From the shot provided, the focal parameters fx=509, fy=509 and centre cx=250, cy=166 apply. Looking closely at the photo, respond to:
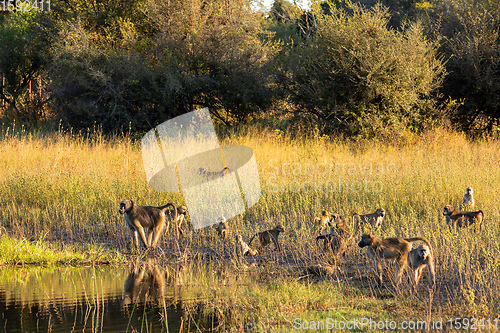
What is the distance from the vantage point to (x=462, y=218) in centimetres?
830

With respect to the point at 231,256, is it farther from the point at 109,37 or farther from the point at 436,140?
the point at 109,37

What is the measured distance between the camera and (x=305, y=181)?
12.4 metres

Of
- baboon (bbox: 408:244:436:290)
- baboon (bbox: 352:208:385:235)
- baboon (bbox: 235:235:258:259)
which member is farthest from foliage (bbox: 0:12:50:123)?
baboon (bbox: 408:244:436:290)

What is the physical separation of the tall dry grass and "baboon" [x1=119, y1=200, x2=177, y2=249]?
66cm

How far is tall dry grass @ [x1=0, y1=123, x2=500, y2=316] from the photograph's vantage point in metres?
7.89

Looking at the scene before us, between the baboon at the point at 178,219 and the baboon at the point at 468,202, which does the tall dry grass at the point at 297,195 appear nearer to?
the baboon at the point at 178,219

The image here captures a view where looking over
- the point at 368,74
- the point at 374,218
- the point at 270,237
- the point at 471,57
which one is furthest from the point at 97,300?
the point at 471,57

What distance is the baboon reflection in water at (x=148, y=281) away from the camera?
6.39m

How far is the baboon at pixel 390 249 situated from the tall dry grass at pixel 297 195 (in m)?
0.51

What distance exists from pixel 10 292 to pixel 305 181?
290 inches

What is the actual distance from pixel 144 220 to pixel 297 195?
13.2 feet

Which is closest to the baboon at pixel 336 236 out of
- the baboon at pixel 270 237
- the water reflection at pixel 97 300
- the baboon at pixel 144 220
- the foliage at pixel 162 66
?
the baboon at pixel 270 237

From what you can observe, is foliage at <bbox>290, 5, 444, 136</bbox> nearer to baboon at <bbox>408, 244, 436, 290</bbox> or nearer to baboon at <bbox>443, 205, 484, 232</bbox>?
baboon at <bbox>443, 205, 484, 232</bbox>

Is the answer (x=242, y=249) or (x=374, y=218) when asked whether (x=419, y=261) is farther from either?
(x=242, y=249)
